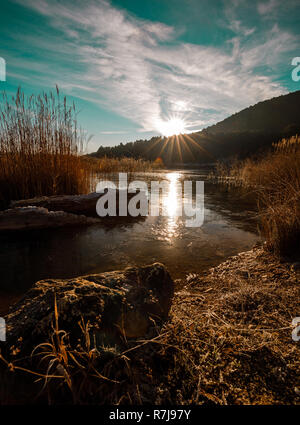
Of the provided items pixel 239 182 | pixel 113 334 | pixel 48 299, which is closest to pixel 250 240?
pixel 113 334

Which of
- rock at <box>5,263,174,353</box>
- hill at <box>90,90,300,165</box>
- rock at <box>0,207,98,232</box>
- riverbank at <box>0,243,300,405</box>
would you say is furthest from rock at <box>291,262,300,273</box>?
hill at <box>90,90,300,165</box>

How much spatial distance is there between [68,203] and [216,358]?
4.35 m

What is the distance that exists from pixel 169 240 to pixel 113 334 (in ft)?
8.19

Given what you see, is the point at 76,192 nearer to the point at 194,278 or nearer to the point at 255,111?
the point at 194,278

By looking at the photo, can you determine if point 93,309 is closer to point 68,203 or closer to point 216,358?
point 216,358

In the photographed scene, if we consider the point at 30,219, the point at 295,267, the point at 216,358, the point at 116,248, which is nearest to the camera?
the point at 216,358

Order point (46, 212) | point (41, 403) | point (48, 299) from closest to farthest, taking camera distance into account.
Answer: point (41, 403) → point (48, 299) → point (46, 212)

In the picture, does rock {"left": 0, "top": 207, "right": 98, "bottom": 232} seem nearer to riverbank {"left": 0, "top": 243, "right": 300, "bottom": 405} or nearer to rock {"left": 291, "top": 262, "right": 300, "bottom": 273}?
riverbank {"left": 0, "top": 243, "right": 300, "bottom": 405}

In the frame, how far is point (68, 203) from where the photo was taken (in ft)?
15.2

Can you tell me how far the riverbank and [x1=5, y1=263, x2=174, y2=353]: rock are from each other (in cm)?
10

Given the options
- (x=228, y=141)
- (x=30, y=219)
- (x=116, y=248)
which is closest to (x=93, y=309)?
(x=116, y=248)

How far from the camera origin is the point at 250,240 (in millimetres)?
3559

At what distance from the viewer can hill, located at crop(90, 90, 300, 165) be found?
47281 millimetres

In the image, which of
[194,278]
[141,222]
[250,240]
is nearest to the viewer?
[194,278]
